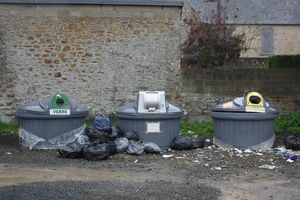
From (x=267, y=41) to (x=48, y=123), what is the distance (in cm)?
2511

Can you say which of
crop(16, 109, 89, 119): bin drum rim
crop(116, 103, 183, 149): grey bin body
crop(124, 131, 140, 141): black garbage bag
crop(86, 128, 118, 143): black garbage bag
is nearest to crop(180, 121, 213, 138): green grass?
crop(116, 103, 183, 149): grey bin body

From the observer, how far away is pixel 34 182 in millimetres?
7395

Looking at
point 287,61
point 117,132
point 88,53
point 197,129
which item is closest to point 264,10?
point 287,61

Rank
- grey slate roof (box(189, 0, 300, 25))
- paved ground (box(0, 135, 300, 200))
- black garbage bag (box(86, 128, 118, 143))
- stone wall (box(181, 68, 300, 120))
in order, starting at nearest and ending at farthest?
paved ground (box(0, 135, 300, 200))
black garbage bag (box(86, 128, 118, 143))
stone wall (box(181, 68, 300, 120))
grey slate roof (box(189, 0, 300, 25))

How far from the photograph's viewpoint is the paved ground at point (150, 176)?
269 inches

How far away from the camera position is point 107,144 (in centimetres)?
953

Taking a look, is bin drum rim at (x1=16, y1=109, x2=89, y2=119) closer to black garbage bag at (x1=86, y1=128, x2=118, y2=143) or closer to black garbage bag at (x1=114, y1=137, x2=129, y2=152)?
black garbage bag at (x1=86, y1=128, x2=118, y2=143)

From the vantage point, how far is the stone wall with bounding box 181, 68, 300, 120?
1371cm

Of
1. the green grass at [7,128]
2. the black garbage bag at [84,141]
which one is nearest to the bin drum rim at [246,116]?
the black garbage bag at [84,141]

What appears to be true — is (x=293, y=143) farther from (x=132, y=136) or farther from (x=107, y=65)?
(x=107, y=65)

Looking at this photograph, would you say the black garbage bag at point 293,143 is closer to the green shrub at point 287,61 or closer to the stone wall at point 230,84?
the stone wall at point 230,84

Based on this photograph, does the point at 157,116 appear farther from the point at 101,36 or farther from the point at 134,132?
the point at 101,36

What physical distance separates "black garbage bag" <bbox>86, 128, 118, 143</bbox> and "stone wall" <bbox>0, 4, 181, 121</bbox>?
3.77 m

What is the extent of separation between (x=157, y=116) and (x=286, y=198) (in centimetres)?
382
